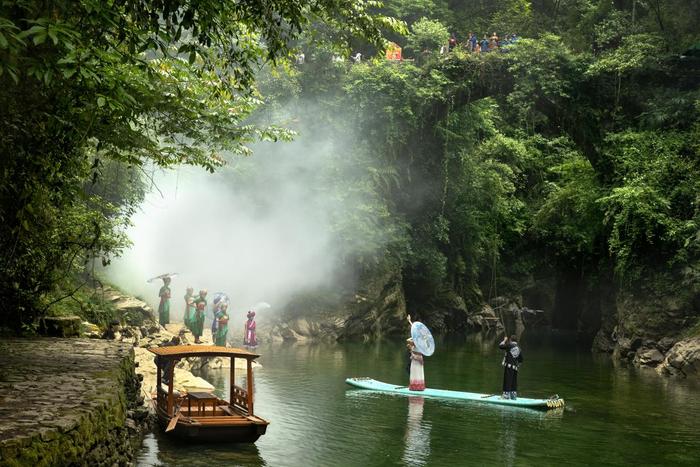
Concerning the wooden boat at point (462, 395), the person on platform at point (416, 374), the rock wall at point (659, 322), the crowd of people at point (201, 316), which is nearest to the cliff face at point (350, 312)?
the crowd of people at point (201, 316)

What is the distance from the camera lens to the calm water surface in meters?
12.3

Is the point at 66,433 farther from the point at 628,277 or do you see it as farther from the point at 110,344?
the point at 628,277

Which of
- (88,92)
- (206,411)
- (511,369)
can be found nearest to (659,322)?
(511,369)

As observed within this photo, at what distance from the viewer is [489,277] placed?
1732 inches

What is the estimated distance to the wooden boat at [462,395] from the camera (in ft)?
55.3

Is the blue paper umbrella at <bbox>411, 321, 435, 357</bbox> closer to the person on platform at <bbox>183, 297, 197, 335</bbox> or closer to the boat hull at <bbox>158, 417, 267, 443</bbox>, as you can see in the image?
the boat hull at <bbox>158, 417, 267, 443</bbox>

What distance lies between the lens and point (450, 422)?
1512 cm

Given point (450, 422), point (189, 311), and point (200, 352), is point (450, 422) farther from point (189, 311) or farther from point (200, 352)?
point (189, 311)

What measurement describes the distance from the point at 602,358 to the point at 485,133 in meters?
13.4

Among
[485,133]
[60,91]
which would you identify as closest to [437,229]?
[485,133]

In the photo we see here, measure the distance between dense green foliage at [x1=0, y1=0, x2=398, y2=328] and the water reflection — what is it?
598 centimetres

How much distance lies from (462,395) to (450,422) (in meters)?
2.78

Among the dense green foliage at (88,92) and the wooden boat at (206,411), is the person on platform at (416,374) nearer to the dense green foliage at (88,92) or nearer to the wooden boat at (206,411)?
the wooden boat at (206,411)

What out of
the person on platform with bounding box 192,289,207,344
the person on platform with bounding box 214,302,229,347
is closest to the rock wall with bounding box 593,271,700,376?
the person on platform with bounding box 214,302,229,347
